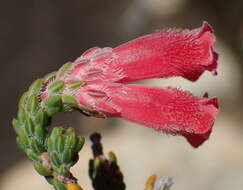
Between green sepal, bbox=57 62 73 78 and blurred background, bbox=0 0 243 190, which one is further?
blurred background, bbox=0 0 243 190

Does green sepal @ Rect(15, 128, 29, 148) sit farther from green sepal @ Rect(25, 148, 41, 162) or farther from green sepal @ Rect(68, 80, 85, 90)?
green sepal @ Rect(68, 80, 85, 90)

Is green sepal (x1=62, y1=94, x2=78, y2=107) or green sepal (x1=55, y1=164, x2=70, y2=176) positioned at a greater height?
green sepal (x1=62, y1=94, x2=78, y2=107)

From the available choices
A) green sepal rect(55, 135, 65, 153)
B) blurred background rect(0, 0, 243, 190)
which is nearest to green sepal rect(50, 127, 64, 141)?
green sepal rect(55, 135, 65, 153)

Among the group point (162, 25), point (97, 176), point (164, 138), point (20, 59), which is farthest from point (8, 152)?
point (97, 176)

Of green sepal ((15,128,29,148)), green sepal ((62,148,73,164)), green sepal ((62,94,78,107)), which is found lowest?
green sepal ((62,148,73,164))

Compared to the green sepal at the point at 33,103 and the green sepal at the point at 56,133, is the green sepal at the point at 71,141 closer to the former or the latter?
the green sepal at the point at 56,133

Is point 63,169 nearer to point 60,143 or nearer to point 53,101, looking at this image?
point 60,143

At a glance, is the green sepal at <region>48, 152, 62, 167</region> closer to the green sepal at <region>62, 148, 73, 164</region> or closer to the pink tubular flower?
the green sepal at <region>62, 148, 73, 164</region>

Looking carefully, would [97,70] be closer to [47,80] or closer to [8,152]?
[47,80]
